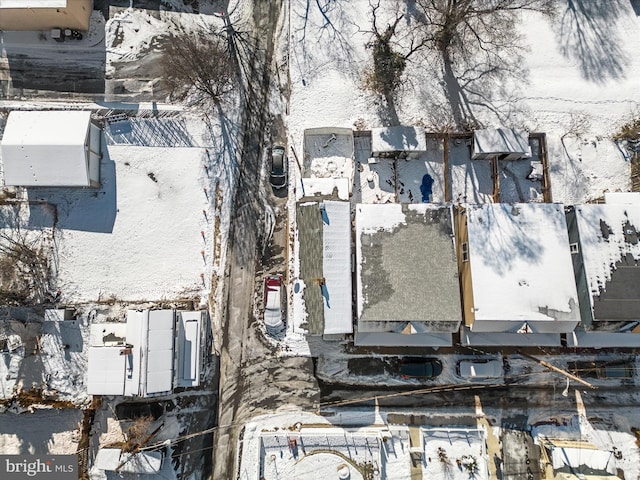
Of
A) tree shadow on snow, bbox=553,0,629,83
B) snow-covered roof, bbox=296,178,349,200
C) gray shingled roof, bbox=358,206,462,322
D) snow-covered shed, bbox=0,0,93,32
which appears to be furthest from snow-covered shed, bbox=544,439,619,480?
snow-covered shed, bbox=0,0,93,32

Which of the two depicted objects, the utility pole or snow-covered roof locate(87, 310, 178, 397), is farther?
the utility pole

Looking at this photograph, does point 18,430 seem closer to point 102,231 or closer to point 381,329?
point 102,231

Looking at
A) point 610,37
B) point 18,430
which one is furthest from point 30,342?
point 610,37

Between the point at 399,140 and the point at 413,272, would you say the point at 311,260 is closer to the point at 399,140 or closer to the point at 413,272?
the point at 413,272

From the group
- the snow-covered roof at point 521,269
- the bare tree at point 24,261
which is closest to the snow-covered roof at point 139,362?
the bare tree at point 24,261

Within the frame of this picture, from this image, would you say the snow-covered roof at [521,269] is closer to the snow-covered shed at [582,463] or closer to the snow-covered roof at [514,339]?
the snow-covered roof at [514,339]

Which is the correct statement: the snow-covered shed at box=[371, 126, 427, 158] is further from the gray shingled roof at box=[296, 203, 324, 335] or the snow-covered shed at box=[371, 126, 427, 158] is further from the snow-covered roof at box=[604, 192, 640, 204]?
the snow-covered roof at box=[604, 192, 640, 204]
